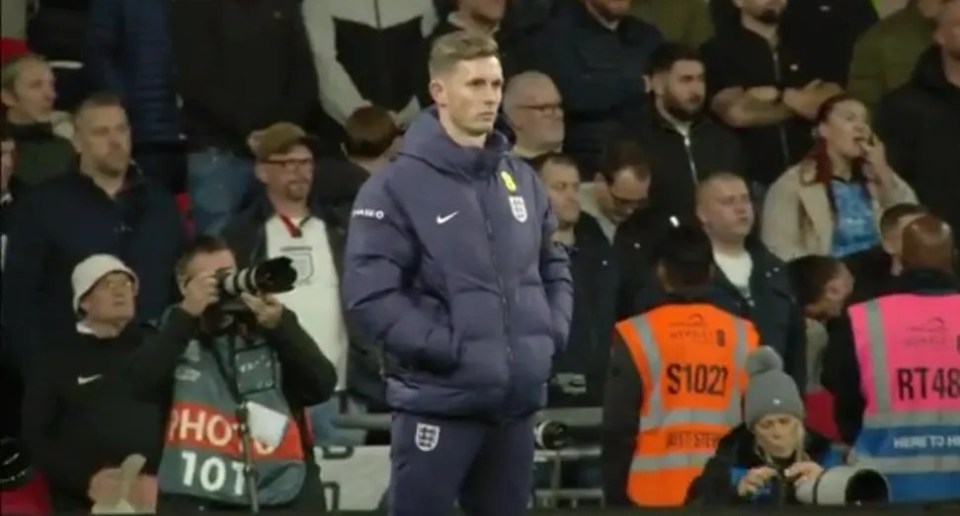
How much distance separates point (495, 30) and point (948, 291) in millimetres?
2321

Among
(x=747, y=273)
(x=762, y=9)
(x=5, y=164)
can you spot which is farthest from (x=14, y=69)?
(x=762, y=9)

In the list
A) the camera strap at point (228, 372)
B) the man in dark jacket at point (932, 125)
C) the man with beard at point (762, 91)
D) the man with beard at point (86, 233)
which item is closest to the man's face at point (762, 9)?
the man with beard at point (762, 91)

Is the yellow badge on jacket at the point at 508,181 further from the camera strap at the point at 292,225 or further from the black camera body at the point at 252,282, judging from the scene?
the camera strap at the point at 292,225

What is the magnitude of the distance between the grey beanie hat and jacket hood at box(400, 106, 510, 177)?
2392mm

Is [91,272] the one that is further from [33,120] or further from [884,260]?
[884,260]

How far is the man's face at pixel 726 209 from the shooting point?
7965 mm

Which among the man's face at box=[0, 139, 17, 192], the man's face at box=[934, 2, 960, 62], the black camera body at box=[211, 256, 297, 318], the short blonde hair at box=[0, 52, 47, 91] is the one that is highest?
the man's face at box=[934, 2, 960, 62]

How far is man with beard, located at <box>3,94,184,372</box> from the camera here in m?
8.01

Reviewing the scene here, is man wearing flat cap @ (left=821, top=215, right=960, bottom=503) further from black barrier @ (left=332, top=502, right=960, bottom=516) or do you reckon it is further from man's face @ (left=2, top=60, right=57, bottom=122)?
man's face @ (left=2, top=60, right=57, bottom=122)

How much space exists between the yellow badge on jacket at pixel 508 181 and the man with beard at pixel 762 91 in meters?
3.81

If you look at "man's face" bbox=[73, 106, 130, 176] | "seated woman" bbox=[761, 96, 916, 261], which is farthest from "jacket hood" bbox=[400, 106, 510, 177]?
"seated woman" bbox=[761, 96, 916, 261]

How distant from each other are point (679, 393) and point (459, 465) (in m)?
2.40

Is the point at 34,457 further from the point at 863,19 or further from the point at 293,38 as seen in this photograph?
the point at 863,19

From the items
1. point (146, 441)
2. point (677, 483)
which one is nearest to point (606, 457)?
point (677, 483)
